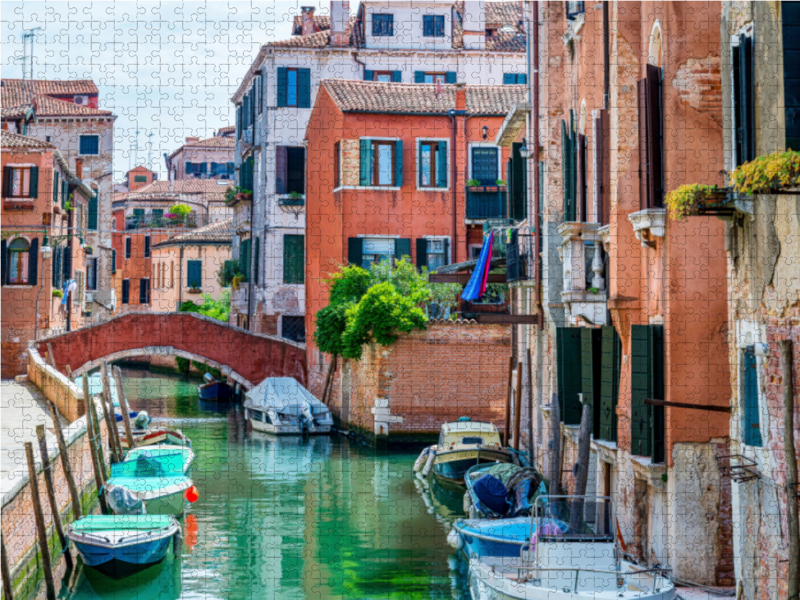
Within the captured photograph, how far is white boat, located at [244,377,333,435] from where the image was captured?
1833 cm

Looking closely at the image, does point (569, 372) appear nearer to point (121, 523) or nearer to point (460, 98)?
point (121, 523)

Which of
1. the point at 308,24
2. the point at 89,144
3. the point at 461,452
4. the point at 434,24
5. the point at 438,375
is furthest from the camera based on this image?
the point at 89,144

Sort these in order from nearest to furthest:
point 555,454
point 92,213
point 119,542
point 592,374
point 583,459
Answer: point 583,459
point 592,374
point 119,542
point 555,454
point 92,213

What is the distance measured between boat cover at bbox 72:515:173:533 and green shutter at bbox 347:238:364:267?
8895 mm

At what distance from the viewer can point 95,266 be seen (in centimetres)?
2898

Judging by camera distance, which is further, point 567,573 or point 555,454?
point 555,454

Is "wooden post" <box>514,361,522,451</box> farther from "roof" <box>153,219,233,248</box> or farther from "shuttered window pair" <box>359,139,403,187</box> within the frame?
"roof" <box>153,219,233,248</box>

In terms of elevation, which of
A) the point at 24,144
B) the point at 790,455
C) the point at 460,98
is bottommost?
the point at 790,455

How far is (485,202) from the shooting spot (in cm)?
1869

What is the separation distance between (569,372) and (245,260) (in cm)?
1410

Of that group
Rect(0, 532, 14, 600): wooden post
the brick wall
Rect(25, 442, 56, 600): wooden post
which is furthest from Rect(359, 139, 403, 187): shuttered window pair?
Rect(0, 532, 14, 600): wooden post

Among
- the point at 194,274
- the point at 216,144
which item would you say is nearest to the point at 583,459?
the point at 194,274

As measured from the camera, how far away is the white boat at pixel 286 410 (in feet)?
60.1

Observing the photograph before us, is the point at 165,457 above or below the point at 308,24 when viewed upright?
below
